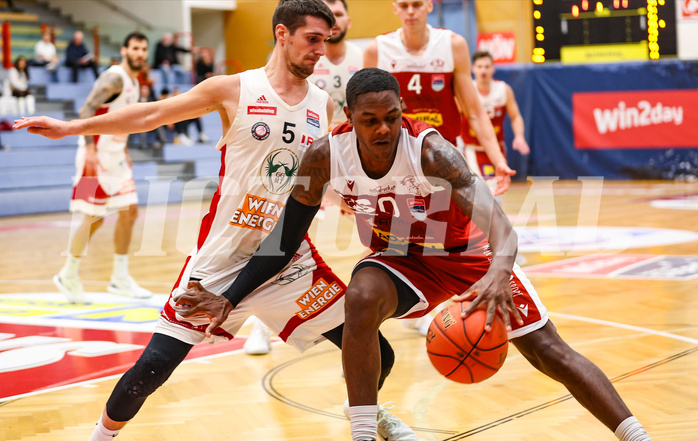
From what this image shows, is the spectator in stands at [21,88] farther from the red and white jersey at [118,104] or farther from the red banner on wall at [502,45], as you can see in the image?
the red banner on wall at [502,45]

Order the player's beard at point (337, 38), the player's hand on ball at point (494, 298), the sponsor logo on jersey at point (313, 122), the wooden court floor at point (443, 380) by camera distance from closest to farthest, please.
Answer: the player's hand on ball at point (494, 298)
the sponsor logo on jersey at point (313, 122)
the wooden court floor at point (443, 380)
the player's beard at point (337, 38)

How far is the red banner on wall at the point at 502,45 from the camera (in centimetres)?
2030

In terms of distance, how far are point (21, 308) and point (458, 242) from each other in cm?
459

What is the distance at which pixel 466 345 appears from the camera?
3.00 m

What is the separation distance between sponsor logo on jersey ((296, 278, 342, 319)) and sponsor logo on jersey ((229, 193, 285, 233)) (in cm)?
35

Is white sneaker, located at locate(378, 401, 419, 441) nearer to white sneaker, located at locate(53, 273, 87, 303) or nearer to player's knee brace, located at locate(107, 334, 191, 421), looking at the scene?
player's knee brace, located at locate(107, 334, 191, 421)

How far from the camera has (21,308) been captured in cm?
655

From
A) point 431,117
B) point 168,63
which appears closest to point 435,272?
point 431,117

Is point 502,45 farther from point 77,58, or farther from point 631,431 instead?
point 631,431

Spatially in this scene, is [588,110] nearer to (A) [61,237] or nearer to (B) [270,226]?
(A) [61,237]

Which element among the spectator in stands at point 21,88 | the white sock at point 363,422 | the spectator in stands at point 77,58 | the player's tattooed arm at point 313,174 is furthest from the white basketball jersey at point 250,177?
the spectator in stands at point 77,58

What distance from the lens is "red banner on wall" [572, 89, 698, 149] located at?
16.2 meters

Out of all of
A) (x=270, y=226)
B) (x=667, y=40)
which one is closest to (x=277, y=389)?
(x=270, y=226)

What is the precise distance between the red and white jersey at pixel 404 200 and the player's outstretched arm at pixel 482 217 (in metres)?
0.07
